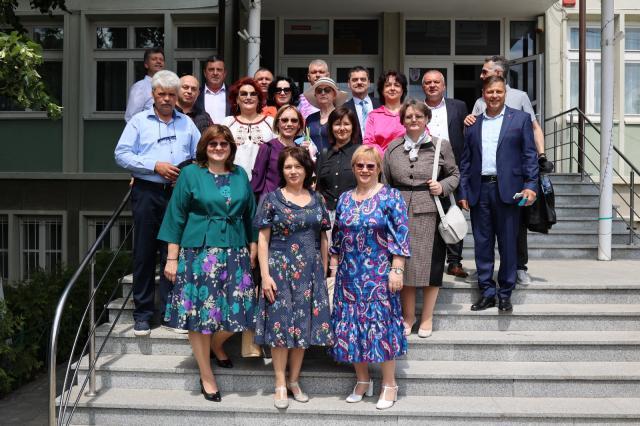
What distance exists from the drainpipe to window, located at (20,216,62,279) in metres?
8.72

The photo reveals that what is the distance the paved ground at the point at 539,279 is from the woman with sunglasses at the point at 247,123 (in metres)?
2.07

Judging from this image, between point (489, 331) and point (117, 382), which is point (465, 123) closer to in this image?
point (489, 331)

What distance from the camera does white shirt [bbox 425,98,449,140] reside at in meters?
5.80

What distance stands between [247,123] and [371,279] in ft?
5.39

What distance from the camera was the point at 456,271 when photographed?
6.10 m

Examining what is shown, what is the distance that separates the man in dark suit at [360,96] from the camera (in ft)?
19.0

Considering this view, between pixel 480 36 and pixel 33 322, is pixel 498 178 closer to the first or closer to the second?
pixel 33 322

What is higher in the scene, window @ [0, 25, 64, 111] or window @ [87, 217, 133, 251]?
window @ [0, 25, 64, 111]

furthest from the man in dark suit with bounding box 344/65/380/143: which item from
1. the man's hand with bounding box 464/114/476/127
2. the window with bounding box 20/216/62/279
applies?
the window with bounding box 20/216/62/279

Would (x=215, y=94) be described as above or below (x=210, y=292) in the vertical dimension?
above

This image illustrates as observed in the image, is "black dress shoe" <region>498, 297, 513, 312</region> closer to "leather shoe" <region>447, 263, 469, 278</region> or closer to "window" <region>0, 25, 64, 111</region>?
"leather shoe" <region>447, 263, 469, 278</region>

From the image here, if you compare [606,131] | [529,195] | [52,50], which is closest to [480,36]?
[606,131]

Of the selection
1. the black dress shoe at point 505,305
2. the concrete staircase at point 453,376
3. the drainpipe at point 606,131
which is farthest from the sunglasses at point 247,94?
the drainpipe at point 606,131

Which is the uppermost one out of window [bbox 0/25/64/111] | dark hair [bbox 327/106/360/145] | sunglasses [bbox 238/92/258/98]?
window [bbox 0/25/64/111]
